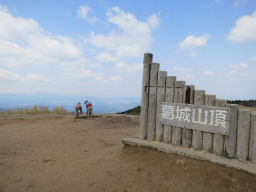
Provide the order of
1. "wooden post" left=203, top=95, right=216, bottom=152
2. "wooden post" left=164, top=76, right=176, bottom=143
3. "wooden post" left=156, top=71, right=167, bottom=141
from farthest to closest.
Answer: "wooden post" left=156, top=71, right=167, bottom=141, "wooden post" left=164, top=76, right=176, bottom=143, "wooden post" left=203, top=95, right=216, bottom=152

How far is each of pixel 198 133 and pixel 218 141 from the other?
0.46 metres

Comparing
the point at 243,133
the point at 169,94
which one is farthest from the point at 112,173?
the point at 243,133

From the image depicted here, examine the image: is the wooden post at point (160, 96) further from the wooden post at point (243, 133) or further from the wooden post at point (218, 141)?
the wooden post at point (243, 133)

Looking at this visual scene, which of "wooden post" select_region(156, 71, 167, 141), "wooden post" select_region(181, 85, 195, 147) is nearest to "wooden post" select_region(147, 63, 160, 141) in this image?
"wooden post" select_region(156, 71, 167, 141)

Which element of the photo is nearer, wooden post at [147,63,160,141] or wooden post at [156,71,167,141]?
wooden post at [156,71,167,141]

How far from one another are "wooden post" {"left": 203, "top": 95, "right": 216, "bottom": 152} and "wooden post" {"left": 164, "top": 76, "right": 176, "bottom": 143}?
2.86ft

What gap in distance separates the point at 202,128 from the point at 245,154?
3.29ft

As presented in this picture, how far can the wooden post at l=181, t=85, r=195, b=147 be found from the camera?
15.3ft

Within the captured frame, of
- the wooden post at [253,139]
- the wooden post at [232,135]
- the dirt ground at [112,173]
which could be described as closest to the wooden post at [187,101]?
the dirt ground at [112,173]

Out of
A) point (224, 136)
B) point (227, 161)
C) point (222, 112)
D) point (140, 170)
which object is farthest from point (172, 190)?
point (222, 112)

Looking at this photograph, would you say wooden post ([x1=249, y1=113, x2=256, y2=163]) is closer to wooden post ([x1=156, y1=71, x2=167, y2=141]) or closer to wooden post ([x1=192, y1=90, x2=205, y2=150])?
wooden post ([x1=192, y1=90, x2=205, y2=150])

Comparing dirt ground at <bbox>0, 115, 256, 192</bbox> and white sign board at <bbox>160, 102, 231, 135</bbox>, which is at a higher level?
white sign board at <bbox>160, 102, 231, 135</bbox>

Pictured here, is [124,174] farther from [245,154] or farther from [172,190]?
[245,154]

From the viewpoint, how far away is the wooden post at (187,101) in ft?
15.3
